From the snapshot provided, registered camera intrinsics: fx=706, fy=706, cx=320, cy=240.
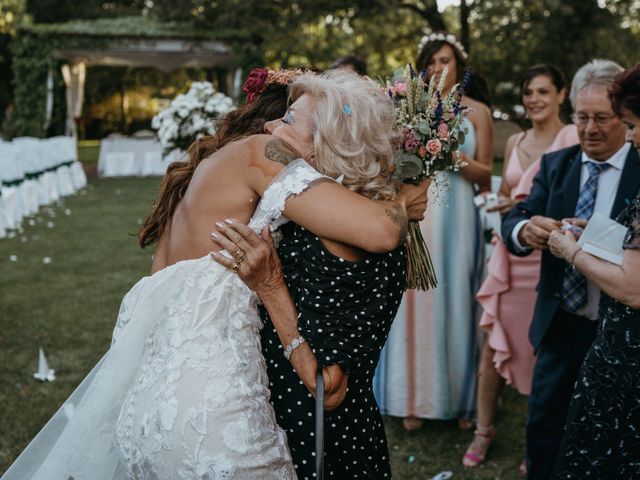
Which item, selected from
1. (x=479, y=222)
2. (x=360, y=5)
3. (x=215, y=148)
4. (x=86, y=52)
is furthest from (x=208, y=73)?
(x=215, y=148)

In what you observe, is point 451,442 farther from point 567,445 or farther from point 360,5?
point 360,5

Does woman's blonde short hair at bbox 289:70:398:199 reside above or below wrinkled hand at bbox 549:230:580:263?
above

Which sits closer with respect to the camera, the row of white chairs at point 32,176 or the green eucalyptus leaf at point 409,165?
the green eucalyptus leaf at point 409,165

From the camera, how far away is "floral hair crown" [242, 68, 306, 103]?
2396mm

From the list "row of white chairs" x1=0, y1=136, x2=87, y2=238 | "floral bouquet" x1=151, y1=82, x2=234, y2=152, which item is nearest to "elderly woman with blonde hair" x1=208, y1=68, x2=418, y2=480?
"floral bouquet" x1=151, y1=82, x2=234, y2=152

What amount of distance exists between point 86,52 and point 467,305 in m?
Result: 20.6

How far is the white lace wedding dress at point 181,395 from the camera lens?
78.5 inches

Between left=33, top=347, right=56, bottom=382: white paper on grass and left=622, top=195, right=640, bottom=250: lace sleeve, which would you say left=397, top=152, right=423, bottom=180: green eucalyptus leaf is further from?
left=33, top=347, right=56, bottom=382: white paper on grass

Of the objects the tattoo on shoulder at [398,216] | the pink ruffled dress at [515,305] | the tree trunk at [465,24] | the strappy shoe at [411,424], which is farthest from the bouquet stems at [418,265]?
the tree trunk at [465,24]

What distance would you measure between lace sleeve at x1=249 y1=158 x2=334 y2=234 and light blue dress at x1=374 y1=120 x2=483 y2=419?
8.24 feet

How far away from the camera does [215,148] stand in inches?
92.4

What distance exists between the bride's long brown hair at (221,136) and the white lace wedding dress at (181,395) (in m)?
0.29

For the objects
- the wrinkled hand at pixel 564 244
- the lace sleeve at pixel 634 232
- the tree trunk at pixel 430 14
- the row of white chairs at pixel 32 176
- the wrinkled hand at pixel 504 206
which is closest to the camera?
the lace sleeve at pixel 634 232

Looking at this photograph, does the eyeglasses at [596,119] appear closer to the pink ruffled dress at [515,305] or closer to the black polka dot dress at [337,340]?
the pink ruffled dress at [515,305]
